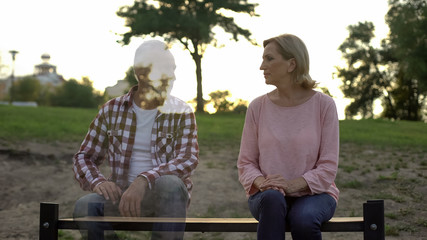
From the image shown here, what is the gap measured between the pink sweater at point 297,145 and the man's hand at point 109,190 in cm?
66

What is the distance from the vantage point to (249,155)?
2.88 meters

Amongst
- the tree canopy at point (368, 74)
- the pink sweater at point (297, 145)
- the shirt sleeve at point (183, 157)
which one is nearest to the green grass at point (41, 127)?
the shirt sleeve at point (183, 157)

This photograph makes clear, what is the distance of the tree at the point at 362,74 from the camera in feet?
97.0

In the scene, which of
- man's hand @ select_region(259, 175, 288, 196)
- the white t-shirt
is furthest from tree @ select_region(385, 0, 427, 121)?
the white t-shirt

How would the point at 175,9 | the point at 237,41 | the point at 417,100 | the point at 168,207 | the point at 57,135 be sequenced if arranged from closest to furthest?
the point at 168,207
the point at 57,135
the point at 175,9
the point at 237,41
the point at 417,100

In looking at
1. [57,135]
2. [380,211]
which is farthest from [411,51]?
[380,211]

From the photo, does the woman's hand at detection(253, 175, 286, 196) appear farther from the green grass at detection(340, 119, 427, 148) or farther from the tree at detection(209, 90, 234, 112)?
the green grass at detection(340, 119, 427, 148)

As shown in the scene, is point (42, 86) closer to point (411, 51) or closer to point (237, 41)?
point (237, 41)

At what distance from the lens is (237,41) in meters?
19.2

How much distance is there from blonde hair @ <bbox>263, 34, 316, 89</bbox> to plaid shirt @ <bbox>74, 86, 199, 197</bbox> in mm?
590

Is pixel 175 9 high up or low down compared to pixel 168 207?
up

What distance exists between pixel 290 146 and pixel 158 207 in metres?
0.73

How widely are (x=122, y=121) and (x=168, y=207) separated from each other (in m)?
0.56

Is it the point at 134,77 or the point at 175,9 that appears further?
the point at 175,9
